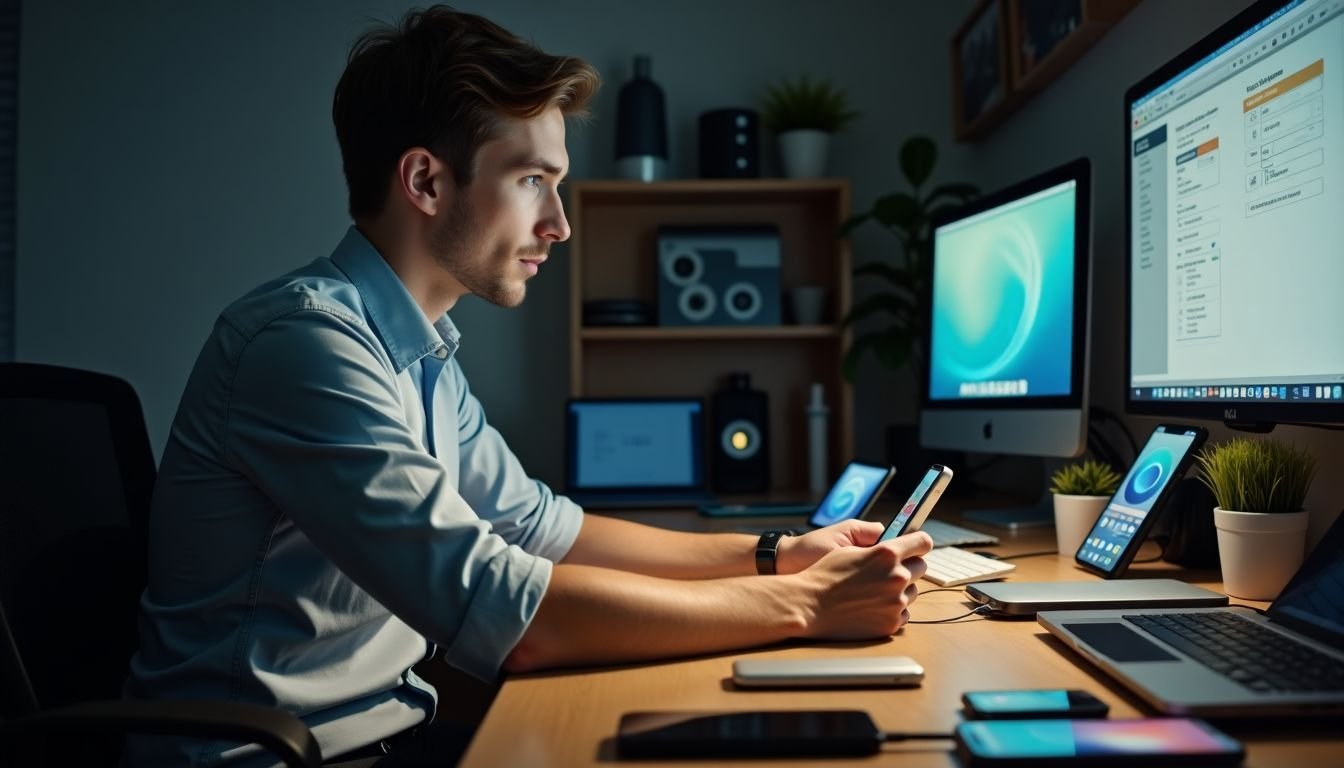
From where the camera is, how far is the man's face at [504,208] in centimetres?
114

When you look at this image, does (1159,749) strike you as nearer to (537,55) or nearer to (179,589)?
(179,589)

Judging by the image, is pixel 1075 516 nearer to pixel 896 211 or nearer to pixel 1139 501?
pixel 1139 501

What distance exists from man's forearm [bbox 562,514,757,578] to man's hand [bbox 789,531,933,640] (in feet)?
0.98

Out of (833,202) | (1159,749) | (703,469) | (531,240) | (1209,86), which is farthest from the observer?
(833,202)

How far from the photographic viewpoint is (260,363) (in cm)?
90

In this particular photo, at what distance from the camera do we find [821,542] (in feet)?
3.69

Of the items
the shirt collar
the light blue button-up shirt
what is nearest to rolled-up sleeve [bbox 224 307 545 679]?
the light blue button-up shirt

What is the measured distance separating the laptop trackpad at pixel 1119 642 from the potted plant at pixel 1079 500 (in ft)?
1.55

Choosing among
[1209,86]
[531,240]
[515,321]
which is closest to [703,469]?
[515,321]

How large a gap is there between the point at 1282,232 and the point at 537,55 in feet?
2.60

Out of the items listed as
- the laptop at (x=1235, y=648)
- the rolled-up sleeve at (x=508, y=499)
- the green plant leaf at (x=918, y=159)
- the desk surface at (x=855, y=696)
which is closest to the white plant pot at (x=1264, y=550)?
the laptop at (x=1235, y=648)

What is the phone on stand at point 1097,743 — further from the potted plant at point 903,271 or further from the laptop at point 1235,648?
the potted plant at point 903,271

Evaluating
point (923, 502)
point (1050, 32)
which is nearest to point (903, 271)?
point (1050, 32)

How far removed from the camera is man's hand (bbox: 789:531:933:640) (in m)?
0.88
